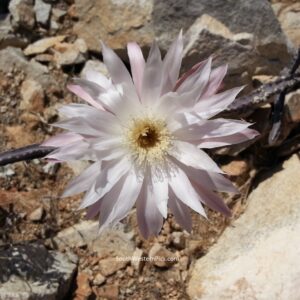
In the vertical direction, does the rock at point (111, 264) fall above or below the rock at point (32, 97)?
below

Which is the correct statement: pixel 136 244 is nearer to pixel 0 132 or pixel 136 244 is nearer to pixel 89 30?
pixel 0 132

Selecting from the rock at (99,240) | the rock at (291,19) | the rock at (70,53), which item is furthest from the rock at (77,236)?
the rock at (291,19)

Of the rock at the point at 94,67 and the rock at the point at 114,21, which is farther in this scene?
the rock at the point at 94,67

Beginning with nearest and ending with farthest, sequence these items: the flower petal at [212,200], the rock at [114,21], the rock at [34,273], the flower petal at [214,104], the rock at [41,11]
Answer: the flower petal at [214,104] < the flower petal at [212,200] < the rock at [34,273] < the rock at [114,21] < the rock at [41,11]

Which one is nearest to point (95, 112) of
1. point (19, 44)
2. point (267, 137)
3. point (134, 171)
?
point (134, 171)

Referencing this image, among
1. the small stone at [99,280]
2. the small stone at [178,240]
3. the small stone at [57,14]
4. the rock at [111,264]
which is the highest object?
the small stone at [57,14]

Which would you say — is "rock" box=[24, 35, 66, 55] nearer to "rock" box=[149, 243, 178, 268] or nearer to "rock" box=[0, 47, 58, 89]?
"rock" box=[0, 47, 58, 89]

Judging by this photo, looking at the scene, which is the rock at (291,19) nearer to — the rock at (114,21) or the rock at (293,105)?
the rock at (293,105)
